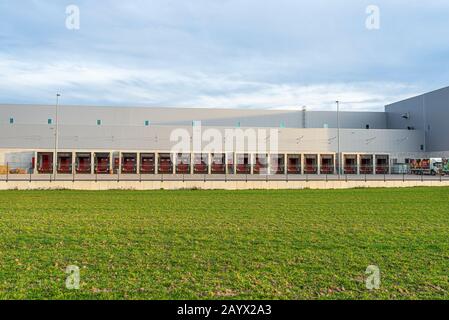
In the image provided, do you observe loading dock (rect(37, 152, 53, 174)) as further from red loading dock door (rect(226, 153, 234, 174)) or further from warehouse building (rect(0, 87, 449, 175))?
red loading dock door (rect(226, 153, 234, 174))

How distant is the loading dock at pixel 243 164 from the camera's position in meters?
51.6

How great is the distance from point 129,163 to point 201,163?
9.49 meters

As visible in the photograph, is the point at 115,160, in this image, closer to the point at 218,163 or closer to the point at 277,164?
the point at 218,163

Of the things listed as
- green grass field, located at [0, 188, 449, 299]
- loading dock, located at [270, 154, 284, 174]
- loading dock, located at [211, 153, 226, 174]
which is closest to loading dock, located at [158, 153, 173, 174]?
loading dock, located at [211, 153, 226, 174]

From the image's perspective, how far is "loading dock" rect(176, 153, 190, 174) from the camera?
5055 cm

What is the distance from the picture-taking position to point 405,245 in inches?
330

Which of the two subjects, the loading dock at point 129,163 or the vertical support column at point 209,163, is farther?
the vertical support column at point 209,163

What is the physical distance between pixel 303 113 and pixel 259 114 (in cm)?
802

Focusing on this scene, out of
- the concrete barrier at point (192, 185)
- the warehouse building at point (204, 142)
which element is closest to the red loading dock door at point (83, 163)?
the warehouse building at point (204, 142)

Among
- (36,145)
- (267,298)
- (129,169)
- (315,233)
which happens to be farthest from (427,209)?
(36,145)

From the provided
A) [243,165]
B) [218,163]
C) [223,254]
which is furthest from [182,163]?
[223,254]

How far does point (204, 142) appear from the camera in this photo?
5212 cm

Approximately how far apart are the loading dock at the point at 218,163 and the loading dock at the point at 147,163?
25.4 ft

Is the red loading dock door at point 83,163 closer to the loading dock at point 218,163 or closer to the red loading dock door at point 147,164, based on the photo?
the red loading dock door at point 147,164
